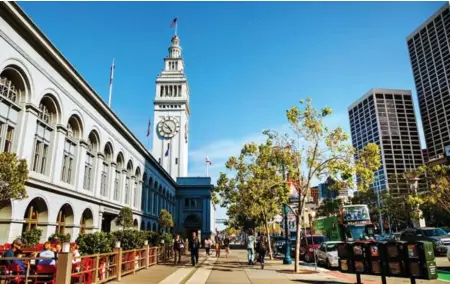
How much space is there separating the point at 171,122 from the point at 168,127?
1.29m

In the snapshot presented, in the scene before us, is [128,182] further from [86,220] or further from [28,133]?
[28,133]

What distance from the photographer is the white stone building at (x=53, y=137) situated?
649 inches

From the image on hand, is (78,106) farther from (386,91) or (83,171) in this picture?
(386,91)

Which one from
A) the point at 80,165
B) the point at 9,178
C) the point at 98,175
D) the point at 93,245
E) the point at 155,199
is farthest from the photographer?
the point at 155,199

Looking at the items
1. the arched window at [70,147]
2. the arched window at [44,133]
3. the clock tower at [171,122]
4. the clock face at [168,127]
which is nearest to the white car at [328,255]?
the arched window at [70,147]

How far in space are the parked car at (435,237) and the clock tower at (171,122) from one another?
5006 cm

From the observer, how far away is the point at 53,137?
67.1 feet

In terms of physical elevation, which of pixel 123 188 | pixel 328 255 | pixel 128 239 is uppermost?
pixel 123 188

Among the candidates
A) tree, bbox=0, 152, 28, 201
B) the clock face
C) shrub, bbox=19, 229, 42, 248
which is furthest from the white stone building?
the clock face

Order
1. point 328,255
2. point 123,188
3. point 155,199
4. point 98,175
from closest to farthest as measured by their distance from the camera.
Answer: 1. point 328,255
2. point 98,175
3. point 123,188
4. point 155,199

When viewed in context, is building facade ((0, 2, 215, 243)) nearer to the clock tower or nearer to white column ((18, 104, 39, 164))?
white column ((18, 104, 39, 164))

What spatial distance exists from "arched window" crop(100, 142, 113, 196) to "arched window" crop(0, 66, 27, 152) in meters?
12.0

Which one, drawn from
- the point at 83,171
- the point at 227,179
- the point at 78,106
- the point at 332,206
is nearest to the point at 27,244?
the point at 83,171

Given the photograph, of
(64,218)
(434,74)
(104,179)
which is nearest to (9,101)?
(64,218)
